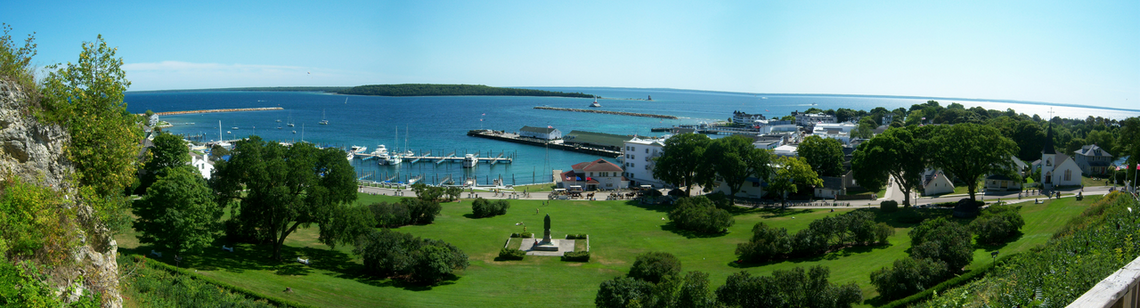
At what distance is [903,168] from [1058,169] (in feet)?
56.3

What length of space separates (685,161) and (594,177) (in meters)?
13.9

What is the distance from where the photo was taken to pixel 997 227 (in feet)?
96.5

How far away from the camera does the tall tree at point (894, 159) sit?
44281 millimetres

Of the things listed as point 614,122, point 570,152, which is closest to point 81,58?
point 570,152

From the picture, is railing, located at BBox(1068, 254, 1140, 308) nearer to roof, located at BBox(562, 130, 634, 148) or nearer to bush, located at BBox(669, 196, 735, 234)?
bush, located at BBox(669, 196, 735, 234)

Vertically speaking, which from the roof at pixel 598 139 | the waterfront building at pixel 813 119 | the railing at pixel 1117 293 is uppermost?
the railing at pixel 1117 293

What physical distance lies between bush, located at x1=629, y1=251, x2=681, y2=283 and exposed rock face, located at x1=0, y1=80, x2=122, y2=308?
67.9 ft

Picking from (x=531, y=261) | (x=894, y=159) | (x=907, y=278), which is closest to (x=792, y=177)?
(x=894, y=159)

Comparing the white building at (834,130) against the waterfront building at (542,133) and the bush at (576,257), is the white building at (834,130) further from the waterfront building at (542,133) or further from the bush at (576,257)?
the bush at (576,257)

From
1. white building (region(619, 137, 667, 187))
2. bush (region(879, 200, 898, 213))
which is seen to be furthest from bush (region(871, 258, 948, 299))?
white building (region(619, 137, 667, 187))

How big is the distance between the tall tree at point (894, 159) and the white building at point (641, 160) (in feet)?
84.2

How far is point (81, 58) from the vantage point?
13.5 meters

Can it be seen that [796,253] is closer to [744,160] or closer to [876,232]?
[876,232]

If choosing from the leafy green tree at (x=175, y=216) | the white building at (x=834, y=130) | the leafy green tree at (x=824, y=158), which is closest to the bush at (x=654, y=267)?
the leafy green tree at (x=175, y=216)
